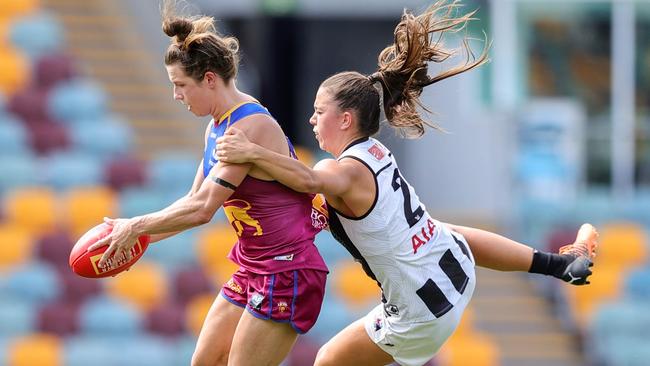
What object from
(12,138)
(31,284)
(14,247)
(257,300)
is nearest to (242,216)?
(257,300)

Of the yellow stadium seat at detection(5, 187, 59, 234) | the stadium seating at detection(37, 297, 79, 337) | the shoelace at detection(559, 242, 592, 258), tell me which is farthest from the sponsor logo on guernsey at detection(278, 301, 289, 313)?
the yellow stadium seat at detection(5, 187, 59, 234)

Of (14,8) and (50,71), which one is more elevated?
(14,8)

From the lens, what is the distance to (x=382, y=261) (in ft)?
17.7

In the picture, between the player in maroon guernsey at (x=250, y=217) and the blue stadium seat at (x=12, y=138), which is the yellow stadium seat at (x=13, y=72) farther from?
the player in maroon guernsey at (x=250, y=217)

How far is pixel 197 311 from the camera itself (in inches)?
406

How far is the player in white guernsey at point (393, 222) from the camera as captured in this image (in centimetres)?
521

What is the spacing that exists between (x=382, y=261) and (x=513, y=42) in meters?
8.09

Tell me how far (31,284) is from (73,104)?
6.40 ft

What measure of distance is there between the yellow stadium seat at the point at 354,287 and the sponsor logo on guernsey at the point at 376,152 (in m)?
5.59

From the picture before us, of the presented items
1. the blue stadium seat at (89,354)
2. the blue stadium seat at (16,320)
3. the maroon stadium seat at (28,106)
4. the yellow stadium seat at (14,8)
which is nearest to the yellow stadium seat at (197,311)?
the blue stadium seat at (89,354)

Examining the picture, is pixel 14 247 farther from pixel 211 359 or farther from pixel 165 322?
pixel 211 359

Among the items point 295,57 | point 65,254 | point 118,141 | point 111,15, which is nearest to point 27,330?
point 65,254

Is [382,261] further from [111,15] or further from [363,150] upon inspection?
[111,15]

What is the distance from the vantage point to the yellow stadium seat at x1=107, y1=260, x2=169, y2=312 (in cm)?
1045
